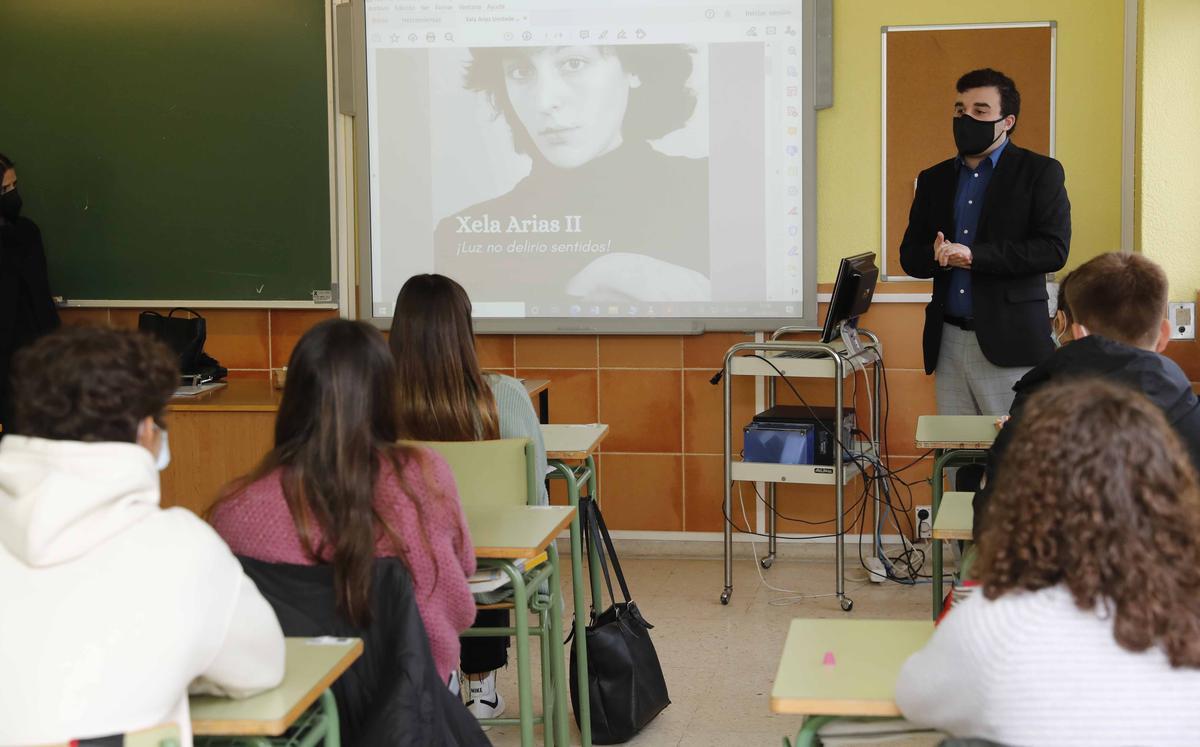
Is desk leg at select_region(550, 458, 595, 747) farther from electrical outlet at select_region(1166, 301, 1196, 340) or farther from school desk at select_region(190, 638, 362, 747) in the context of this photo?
electrical outlet at select_region(1166, 301, 1196, 340)

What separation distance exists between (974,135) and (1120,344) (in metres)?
1.84

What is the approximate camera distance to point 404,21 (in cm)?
504

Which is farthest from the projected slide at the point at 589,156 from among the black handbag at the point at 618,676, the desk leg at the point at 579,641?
the black handbag at the point at 618,676

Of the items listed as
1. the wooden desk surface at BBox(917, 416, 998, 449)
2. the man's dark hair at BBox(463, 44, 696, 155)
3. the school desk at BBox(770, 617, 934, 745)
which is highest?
the man's dark hair at BBox(463, 44, 696, 155)

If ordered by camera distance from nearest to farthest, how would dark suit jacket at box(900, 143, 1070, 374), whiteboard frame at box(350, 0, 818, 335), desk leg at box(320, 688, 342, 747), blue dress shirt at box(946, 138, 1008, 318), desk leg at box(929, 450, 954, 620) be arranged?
desk leg at box(320, 688, 342, 747)
desk leg at box(929, 450, 954, 620)
dark suit jacket at box(900, 143, 1070, 374)
blue dress shirt at box(946, 138, 1008, 318)
whiteboard frame at box(350, 0, 818, 335)

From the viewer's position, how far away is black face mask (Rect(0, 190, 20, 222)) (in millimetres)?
4699

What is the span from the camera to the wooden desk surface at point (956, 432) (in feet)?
10.9

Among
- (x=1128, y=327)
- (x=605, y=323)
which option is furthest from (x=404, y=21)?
(x=1128, y=327)

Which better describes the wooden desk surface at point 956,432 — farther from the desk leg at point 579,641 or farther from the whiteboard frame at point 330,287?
the whiteboard frame at point 330,287

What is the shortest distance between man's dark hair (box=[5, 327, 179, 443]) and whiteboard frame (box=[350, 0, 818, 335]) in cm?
349

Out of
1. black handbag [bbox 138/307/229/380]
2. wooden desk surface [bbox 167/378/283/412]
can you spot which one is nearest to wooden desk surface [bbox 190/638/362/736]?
wooden desk surface [bbox 167/378/283/412]

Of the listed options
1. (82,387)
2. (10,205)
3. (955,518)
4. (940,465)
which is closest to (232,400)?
(10,205)

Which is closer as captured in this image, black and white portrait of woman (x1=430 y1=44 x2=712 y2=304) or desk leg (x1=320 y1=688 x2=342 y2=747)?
desk leg (x1=320 y1=688 x2=342 y2=747)

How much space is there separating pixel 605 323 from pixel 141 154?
2005 millimetres
